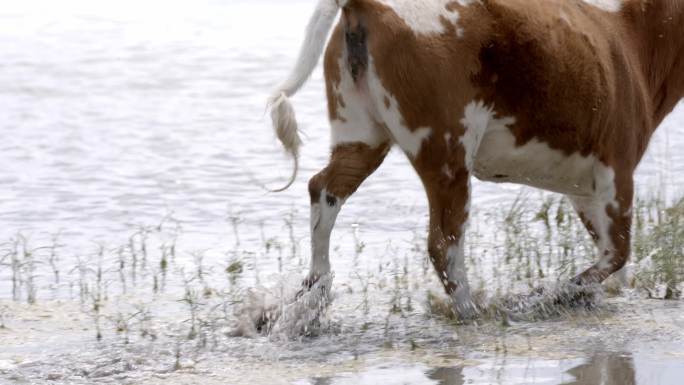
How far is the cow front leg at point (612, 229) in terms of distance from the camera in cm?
642

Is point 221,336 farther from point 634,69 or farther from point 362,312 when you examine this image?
point 634,69

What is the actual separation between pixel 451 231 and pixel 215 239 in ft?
8.14

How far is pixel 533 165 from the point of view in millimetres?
6211

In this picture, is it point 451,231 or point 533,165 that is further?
point 533,165

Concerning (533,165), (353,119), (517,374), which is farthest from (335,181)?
(517,374)

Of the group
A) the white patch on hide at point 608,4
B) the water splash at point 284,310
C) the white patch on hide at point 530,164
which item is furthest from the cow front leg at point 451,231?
the white patch on hide at point 608,4

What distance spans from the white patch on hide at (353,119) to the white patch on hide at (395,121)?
0.22 ft

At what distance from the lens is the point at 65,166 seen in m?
10.0

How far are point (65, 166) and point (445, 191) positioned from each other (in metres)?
4.77

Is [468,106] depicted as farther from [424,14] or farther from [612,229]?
[612,229]

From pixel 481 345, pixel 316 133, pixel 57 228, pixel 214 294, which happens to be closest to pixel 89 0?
pixel 316 133

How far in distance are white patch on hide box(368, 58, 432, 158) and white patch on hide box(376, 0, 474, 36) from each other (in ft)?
0.75

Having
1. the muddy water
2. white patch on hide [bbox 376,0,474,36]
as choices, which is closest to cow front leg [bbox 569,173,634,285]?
the muddy water

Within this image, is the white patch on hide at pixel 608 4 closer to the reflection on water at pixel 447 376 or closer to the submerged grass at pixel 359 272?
the submerged grass at pixel 359 272
